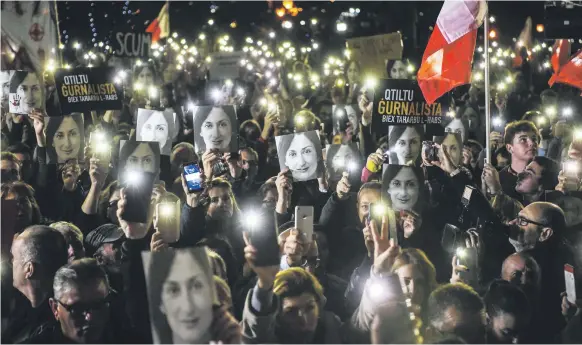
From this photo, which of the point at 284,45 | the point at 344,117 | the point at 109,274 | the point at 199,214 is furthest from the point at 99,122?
the point at 284,45

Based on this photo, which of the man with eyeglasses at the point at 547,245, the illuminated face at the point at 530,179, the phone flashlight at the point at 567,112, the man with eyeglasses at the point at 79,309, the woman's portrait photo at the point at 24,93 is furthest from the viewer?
the phone flashlight at the point at 567,112

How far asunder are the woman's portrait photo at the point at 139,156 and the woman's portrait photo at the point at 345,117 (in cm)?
460

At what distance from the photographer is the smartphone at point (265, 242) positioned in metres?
5.62

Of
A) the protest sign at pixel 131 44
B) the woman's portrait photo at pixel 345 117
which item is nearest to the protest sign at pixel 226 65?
the protest sign at pixel 131 44

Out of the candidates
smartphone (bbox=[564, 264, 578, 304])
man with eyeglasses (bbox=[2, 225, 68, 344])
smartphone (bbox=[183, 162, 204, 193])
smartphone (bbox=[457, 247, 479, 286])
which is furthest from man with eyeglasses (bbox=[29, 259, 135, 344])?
smartphone (bbox=[564, 264, 578, 304])

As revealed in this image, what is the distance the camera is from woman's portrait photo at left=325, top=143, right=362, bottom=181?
9.85 metres

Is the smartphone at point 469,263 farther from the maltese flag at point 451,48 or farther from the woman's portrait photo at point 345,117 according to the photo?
the woman's portrait photo at point 345,117

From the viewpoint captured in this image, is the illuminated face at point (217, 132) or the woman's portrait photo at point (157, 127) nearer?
the illuminated face at point (217, 132)

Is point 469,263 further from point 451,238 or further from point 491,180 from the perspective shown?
point 491,180

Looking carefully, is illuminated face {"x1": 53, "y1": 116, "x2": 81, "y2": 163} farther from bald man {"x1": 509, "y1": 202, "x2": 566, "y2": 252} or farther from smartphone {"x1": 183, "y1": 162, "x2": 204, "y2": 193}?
bald man {"x1": 509, "y1": 202, "x2": 566, "y2": 252}

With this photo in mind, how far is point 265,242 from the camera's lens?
571cm

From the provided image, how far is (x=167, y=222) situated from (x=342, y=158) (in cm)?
315

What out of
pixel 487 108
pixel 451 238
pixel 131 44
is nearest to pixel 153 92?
pixel 131 44

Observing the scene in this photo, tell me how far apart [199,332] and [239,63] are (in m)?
15.4
